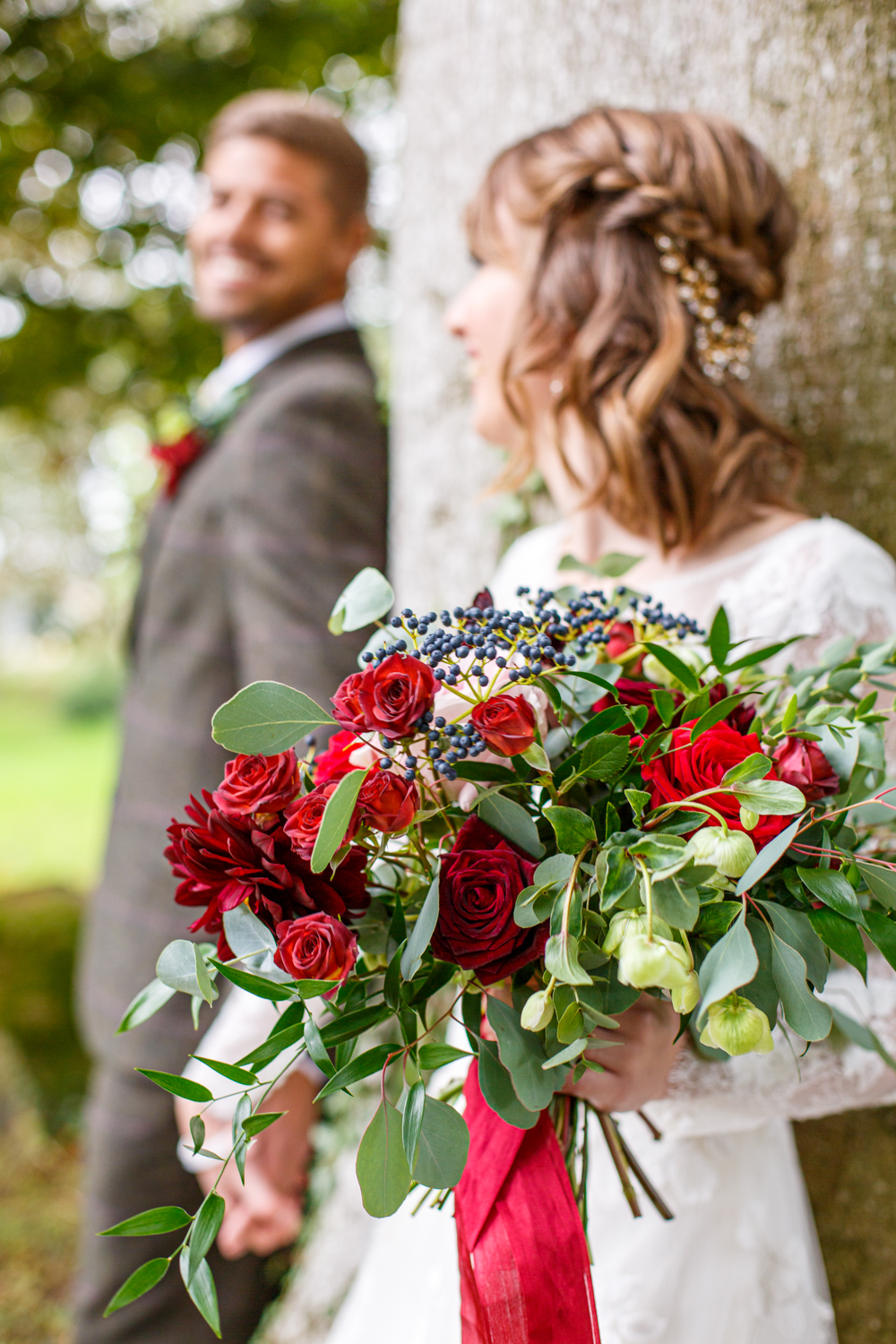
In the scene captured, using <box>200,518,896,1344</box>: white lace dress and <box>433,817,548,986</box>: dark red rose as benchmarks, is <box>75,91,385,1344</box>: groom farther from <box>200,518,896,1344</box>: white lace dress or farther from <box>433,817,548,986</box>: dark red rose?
<box>433,817,548,986</box>: dark red rose

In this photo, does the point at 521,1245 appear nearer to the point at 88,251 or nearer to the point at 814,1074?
the point at 814,1074

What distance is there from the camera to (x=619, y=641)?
94cm


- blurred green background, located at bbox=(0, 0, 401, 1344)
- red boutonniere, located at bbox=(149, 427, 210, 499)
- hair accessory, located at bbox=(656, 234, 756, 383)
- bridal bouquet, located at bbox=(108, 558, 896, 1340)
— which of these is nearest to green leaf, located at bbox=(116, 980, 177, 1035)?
bridal bouquet, located at bbox=(108, 558, 896, 1340)

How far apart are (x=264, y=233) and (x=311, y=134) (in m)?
0.26

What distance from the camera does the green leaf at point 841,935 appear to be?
71 centimetres

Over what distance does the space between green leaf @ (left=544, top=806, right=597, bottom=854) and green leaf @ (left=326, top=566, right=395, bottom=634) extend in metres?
0.23

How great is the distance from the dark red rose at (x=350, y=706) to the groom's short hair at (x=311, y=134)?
75.1 inches

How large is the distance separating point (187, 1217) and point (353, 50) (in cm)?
421

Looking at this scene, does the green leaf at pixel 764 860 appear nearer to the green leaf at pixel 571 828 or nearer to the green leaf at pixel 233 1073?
the green leaf at pixel 571 828

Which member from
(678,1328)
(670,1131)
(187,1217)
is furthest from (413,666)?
(678,1328)

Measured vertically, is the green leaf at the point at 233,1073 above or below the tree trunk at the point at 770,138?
below

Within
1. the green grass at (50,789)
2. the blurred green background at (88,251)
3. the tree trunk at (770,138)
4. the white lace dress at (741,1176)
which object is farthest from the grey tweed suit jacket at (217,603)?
the green grass at (50,789)

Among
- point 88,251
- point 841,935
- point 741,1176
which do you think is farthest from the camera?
point 88,251

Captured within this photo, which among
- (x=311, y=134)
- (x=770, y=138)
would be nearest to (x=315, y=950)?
(x=770, y=138)
